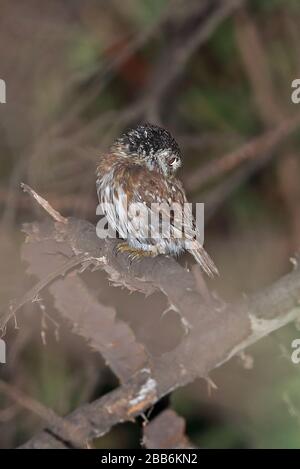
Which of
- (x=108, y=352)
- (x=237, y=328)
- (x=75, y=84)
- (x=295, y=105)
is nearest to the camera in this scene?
(x=237, y=328)

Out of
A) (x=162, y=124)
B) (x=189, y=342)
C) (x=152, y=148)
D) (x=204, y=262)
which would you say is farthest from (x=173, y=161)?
(x=162, y=124)

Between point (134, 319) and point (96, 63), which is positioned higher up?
point (96, 63)

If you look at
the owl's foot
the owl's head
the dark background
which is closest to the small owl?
the owl's head

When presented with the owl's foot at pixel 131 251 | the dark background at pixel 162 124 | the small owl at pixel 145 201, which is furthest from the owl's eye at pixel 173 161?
the dark background at pixel 162 124

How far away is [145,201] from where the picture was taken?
357 centimetres

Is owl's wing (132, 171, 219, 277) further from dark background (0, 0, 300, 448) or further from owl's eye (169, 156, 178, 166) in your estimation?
dark background (0, 0, 300, 448)

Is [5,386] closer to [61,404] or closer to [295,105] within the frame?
[61,404]

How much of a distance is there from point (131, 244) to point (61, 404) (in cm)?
160

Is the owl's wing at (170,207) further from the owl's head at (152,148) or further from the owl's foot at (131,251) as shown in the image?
the owl's foot at (131,251)

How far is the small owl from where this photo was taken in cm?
351

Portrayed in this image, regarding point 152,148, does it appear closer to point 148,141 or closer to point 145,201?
point 148,141

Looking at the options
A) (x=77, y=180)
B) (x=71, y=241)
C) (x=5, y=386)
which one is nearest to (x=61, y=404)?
(x=77, y=180)

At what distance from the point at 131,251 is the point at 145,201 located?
1.38 feet

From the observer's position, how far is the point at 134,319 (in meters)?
5.38
